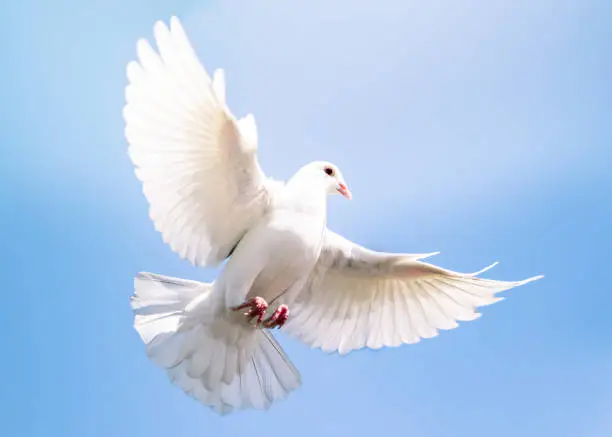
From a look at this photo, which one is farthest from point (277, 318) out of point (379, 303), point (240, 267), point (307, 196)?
point (379, 303)

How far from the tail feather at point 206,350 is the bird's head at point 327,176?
1891mm

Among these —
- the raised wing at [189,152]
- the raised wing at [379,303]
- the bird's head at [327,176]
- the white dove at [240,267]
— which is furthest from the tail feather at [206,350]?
the bird's head at [327,176]

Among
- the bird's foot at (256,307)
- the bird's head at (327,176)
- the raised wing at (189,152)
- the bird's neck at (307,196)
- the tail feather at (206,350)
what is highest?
the bird's head at (327,176)

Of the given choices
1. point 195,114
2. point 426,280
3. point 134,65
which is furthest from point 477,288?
point 134,65

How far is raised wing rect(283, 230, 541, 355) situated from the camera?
12.5 meters

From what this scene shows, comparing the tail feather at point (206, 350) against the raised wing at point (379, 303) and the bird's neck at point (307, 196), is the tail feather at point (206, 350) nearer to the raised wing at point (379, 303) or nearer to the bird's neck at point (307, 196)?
the raised wing at point (379, 303)

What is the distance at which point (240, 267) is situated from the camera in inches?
431

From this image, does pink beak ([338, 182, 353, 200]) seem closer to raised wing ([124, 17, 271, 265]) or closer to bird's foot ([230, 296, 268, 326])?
raised wing ([124, 17, 271, 265])

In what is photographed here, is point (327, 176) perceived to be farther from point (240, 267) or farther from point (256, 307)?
point (256, 307)

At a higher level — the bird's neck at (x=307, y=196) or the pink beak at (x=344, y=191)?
the pink beak at (x=344, y=191)

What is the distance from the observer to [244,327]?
37.8ft

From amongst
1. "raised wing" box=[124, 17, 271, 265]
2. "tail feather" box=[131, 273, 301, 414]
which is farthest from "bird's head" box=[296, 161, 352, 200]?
"tail feather" box=[131, 273, 301, 414]

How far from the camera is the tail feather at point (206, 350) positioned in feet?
36.5

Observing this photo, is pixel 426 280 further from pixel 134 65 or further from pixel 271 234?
pixel 134 65
